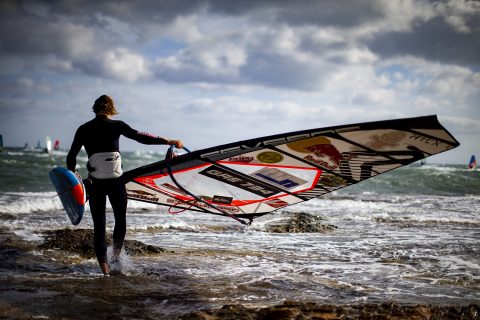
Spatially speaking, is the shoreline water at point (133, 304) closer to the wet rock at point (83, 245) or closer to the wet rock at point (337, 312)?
the wet rock at point (337, 312)

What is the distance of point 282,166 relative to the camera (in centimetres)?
446

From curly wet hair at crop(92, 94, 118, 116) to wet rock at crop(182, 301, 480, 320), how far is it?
2211 millimetres

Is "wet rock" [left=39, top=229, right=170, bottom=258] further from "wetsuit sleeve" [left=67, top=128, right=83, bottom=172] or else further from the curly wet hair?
the curly wet hair

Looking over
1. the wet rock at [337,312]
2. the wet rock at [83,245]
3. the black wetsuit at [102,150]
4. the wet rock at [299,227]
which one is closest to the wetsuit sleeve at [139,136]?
the black wetsuit at [102,150]

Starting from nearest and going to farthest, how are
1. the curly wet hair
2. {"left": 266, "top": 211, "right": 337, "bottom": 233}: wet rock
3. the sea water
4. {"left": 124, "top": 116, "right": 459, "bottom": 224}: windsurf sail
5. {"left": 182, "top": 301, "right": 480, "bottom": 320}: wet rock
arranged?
{"left": 182, "top": 301, "right": 480, "bottom": 320}: wet rock
{"left": 124, "top": 116, "right": 459, "bottom": 224}: windsurf sail
the sea water
the curly wet hair
{"left": 266, "top": 211, "right": 337, "bottom": 233}: wet rock

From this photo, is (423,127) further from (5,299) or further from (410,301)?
(5,299)

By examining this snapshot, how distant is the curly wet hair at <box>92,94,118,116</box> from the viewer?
3883mm

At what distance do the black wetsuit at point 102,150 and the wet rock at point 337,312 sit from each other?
1599 millimetres

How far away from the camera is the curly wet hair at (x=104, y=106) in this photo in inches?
153

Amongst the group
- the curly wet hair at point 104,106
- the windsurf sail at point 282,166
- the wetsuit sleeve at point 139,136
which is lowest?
the windsurf sail at point 282,166

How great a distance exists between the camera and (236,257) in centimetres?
540

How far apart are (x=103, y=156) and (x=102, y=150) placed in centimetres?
6

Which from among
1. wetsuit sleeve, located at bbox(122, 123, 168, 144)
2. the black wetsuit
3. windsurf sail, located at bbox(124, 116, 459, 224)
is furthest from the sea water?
wetsuit sleeve, located at bbox(122, 123, 168, 144)

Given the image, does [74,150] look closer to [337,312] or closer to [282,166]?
[282,166]
